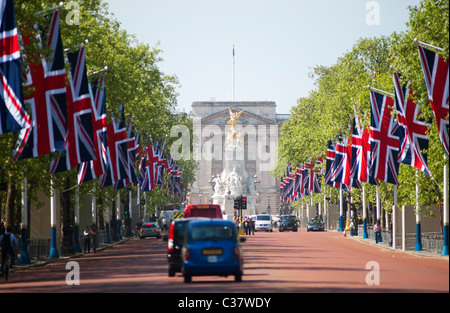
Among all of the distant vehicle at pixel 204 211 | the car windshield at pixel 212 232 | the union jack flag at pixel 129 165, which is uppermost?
the union jack flag at pixel 129 165

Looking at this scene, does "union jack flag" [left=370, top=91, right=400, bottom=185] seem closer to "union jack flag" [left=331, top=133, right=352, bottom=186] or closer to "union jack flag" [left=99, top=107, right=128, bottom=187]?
"union jack flag" [left=99, top=107, right=128, bottom=187]

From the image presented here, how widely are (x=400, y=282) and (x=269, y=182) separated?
→ 16972 centimetres

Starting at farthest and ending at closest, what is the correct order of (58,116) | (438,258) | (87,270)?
(438,258) < (87,270) < (58,116)

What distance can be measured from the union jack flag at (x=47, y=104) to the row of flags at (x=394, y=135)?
12166mm

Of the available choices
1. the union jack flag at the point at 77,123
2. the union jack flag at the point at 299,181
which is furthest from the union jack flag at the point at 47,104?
the union jack flag at the point at 299,181

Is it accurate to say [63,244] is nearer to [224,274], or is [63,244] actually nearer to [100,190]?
[100,190]

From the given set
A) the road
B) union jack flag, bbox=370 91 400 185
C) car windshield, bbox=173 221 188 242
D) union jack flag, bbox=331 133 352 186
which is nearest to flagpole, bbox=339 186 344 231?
union jack flag, bbox=331 133 352 186

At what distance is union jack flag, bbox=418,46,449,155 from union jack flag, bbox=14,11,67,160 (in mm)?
12155

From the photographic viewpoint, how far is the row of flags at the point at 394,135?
3300 cm

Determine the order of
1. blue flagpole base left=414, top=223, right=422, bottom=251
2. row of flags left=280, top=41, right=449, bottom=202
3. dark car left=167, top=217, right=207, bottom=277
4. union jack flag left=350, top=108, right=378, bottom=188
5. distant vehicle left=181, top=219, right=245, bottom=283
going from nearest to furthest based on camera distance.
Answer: distant vehicle left=181, top=219, right=245, bottom=283 → dark car left=167, top=217, right=207, bottom=277 → row of flags left=280, top=41, right=449, bottom=202 → blue flagpole base left=414, top=223, right=422, bottom=251 → union jack flag left=350, top=108, right=378, bottom=188

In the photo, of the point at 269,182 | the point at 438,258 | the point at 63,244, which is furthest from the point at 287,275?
the point at 269,182

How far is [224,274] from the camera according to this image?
25406 millimetres

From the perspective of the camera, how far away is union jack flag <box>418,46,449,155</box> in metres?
32.8

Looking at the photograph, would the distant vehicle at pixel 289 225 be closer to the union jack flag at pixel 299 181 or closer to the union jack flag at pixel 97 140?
the union jack flag at pixel 299 181
